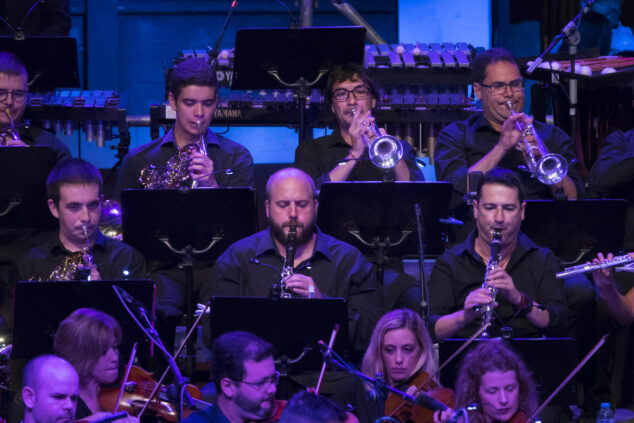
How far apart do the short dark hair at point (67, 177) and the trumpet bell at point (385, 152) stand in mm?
1402

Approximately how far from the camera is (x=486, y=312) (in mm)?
4328

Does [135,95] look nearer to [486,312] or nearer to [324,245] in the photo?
[324,245]

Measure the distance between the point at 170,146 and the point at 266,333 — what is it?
1791mm

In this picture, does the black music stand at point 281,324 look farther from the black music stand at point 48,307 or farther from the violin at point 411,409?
the black music stand at point 48,307

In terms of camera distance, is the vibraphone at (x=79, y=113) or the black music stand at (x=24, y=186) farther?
the vibraphone at (x=79, y=113)

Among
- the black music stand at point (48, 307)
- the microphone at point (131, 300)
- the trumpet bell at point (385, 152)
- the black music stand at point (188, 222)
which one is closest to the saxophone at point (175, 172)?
the black music stand at point (188, 222)

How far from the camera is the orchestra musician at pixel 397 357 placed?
4.23 meters

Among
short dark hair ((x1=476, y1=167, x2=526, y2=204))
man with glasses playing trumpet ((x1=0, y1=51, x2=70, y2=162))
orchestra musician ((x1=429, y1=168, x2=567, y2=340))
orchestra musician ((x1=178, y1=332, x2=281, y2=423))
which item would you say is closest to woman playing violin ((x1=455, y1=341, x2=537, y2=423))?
orchestra musician ((x1=429, y1=168, x2=567, y2=340))

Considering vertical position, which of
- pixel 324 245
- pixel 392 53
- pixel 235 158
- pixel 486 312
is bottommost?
pixel 486 312

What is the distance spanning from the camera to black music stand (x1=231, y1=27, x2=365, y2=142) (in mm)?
5473

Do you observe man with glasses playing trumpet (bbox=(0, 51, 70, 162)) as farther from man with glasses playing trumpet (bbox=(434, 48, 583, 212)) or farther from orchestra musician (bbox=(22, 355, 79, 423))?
man with glasses playing trumpet (bbox=(434, 48, 583, 212))

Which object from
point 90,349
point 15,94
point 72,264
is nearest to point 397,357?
point 90,349

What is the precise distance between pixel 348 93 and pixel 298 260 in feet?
3.95

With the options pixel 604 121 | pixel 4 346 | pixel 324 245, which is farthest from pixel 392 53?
pixel 4 346
